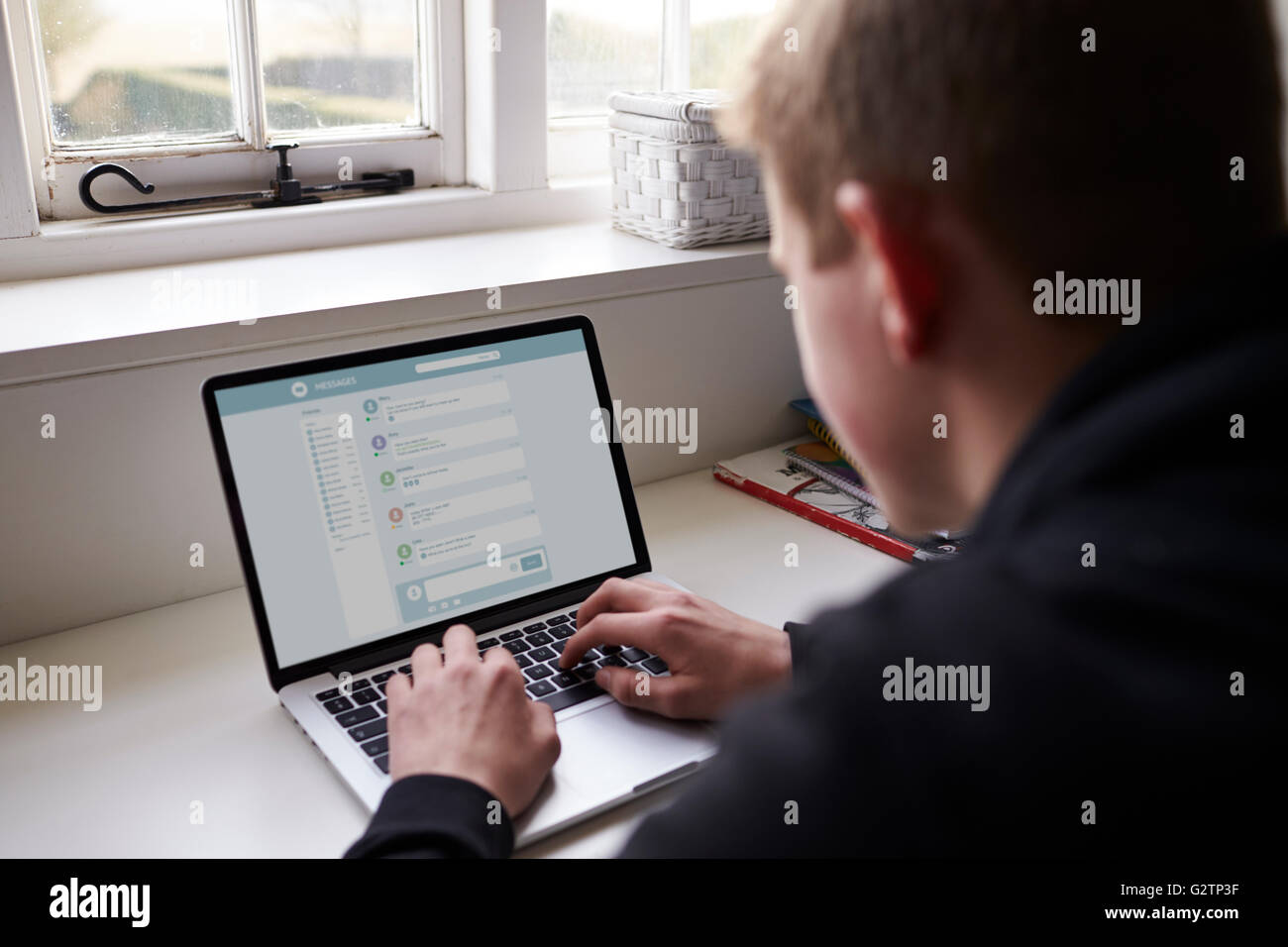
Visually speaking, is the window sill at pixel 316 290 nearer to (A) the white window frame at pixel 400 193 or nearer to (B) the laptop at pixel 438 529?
(A) the white window frame at pixel 400 193

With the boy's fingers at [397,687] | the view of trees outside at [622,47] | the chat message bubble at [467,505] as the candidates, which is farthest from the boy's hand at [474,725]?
the view of trees outside at [622,47]

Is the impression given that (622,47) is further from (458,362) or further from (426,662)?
(426,662)

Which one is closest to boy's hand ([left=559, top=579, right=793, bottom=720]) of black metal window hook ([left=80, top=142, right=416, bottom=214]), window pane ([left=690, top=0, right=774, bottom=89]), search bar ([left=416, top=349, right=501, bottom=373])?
search bar ([left=416, top=349, right=501, bottom=373])

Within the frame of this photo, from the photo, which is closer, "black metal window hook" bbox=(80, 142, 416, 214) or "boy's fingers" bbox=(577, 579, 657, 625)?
"boy's fingers" bbox=(577, 579, 657, 625)

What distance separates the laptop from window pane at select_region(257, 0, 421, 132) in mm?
540

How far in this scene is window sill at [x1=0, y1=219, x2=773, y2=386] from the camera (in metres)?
0.97

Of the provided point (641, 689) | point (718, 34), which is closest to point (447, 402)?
point (641, 689)

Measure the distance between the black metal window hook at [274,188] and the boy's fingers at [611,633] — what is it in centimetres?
70

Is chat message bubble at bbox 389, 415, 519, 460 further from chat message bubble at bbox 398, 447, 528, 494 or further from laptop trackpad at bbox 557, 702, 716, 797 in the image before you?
laptop trackpad at bbox 557, 702, 716, 797

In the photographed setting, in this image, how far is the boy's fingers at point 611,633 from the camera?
890mm

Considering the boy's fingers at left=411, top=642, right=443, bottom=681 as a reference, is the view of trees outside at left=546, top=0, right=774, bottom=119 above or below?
above

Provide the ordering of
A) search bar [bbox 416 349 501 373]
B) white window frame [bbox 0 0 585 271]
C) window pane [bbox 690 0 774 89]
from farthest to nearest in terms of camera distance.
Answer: window pane [bbox 690 0 774 89] < white window frame [bbox 0 0 585 271] < search bar [bbox 416 349 501 373]

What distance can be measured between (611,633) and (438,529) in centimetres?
17
